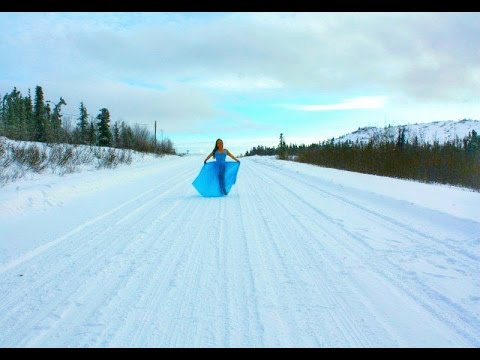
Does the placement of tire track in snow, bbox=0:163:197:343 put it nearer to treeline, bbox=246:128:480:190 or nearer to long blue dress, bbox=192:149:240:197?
long blue dress, bbox=192:149:240:197

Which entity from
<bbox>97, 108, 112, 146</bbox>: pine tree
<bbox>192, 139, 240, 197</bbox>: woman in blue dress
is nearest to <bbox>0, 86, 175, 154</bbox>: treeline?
<bbox>97, 108, 112, 146</bbox>: pine tree

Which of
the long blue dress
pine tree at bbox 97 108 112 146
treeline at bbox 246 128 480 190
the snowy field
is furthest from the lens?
pine tree at bbox 97 108 112 146

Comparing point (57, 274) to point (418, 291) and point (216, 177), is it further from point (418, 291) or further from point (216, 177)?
point (216, 177)

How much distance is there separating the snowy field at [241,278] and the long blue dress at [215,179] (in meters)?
3.36

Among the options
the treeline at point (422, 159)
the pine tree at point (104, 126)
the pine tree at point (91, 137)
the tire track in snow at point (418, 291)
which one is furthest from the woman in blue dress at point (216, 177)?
the pine tree at point (104, 126)

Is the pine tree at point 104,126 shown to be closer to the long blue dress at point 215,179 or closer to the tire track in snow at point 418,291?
the long blue dress at point 215,179

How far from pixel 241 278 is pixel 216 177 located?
8.13 m

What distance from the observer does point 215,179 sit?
40.8 ft

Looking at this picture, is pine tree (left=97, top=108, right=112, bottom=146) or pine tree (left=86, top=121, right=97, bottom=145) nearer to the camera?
pine tree (left=86, top=121, right=97, bottom=145)

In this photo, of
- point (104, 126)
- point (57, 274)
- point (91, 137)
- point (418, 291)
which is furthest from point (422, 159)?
point (104, 126)

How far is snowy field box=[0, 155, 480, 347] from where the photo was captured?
315cm

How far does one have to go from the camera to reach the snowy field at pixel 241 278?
3.15 metres
